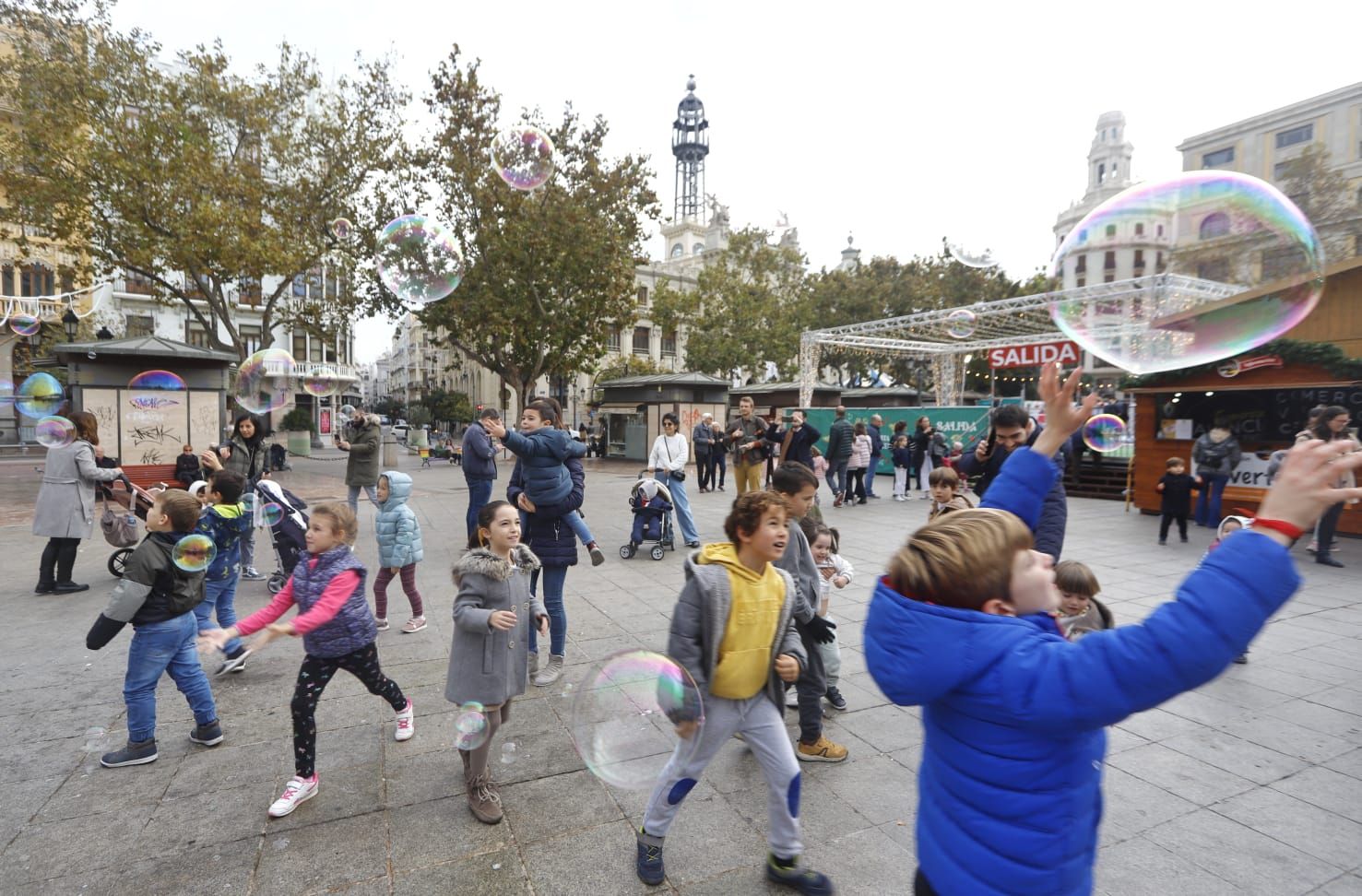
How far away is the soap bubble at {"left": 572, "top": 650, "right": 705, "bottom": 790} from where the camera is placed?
98.0 inches

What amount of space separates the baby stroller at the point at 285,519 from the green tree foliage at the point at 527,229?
1593cm

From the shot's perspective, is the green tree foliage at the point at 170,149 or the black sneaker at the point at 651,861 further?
the green tree foliage at the point at 170,149

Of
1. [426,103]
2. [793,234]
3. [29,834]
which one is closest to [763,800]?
[29,834]

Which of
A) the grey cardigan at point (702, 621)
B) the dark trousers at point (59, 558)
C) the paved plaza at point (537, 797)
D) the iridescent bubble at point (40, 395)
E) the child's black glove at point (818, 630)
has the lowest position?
the paved plaza at point (537, 797)

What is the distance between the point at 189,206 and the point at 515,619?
60.8 ft

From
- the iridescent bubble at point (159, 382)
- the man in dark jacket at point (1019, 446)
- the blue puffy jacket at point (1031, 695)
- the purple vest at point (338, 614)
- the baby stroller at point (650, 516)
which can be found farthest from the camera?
the iridescent bubble at point (159, 382)

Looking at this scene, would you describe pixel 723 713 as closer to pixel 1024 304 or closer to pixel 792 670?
pixel 792 670

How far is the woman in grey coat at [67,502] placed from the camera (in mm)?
6797

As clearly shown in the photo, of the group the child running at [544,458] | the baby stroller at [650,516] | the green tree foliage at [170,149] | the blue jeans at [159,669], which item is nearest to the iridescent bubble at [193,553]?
the blue jeans at [159,669]

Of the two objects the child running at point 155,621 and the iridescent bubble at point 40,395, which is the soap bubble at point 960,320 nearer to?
the child running at point 155,621

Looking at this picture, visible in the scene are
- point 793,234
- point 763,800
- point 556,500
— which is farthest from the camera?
point 793,234

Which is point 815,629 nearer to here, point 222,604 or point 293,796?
point 293,796

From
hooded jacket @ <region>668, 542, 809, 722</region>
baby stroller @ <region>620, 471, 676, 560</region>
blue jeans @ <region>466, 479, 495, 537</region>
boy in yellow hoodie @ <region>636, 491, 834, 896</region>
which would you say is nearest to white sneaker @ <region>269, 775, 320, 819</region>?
boy in yellow hoodie @ <region>636, 491, 834, 896</region>

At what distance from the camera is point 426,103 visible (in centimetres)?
2084
